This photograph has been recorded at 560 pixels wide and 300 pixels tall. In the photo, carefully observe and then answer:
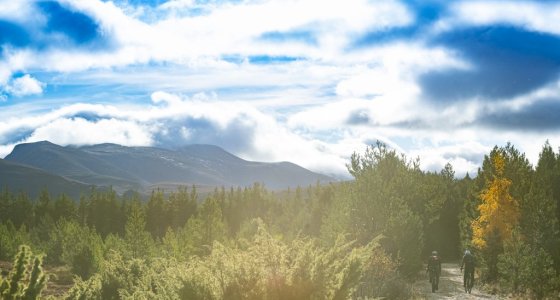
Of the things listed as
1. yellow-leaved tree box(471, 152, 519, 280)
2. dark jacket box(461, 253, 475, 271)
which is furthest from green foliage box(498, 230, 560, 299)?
yellow-leaved tree box(471, 152, 519, 280)

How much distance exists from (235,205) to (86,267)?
58.2 metres

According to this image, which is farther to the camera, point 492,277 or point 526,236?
point 492,277

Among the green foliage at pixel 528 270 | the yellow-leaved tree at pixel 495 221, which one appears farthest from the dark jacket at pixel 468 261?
the yellow-leaved tree at pixel 495 221

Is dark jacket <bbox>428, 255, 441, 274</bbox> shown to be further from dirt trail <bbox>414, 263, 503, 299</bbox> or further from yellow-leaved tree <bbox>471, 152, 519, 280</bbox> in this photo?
yellow-leaved tree <bbox>471, 152, 519, 280</bbox>

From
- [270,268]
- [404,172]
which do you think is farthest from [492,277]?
[270,268]

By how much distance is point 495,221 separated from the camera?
3166 centimetres

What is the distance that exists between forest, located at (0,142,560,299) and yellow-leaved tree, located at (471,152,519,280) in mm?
71

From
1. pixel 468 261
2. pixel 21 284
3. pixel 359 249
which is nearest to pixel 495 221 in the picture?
pixel 468 261

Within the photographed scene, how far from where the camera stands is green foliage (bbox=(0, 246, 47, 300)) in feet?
19.1

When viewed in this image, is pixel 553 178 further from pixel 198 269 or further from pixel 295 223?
pixel 198 269

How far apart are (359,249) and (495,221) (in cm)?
2825

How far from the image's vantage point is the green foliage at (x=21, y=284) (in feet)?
19.1

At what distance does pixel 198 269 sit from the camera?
6520mm

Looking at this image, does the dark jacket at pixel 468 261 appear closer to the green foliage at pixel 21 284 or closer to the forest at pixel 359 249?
the forest at pixel 359 249
